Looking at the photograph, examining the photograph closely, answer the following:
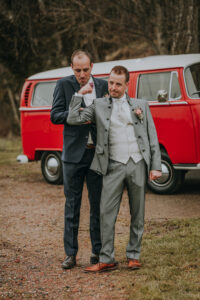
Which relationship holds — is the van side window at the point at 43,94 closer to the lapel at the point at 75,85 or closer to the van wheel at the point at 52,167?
the van wheel at the point at 52,167

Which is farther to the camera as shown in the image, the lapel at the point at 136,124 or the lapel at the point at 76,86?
the lapel at the point at 76,86

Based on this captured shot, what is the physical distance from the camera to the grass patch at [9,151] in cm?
1560

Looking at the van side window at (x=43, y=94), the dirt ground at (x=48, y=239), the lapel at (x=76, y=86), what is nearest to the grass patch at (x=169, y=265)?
the dirt ground at (x=48, y=239)

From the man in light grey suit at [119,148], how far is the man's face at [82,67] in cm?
22

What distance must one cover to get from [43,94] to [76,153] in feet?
19.9

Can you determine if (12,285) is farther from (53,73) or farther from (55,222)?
(53,73)

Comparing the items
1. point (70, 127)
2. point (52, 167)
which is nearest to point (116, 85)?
point (70, 127)

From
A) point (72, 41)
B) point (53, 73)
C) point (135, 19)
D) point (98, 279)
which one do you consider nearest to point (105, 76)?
point (53, 73)

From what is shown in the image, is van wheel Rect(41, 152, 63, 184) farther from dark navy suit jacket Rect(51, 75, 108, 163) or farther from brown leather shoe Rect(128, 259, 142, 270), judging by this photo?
brown leather shoe Rect(128, 259, 142, 270)

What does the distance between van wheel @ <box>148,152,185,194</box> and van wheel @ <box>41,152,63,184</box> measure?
233 cm

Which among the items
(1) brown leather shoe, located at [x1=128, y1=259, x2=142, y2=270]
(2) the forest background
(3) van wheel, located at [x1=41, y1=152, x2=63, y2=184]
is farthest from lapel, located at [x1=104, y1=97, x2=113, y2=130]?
(2) the forest background

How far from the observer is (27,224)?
7.51 m

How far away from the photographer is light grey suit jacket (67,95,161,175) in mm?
4773

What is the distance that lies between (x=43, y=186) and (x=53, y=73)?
2.35m
